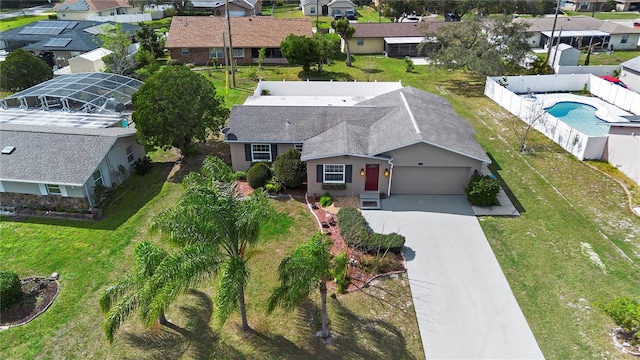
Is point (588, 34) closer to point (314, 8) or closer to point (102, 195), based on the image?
point (314, 8)

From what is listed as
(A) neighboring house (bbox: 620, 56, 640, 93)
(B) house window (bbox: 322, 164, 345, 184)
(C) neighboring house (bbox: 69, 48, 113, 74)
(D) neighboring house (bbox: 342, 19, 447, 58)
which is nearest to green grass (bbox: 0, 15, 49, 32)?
(C) neighboring house (bbox: 69, 48, 113, 74)

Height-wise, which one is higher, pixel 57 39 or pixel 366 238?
pixel 57 39

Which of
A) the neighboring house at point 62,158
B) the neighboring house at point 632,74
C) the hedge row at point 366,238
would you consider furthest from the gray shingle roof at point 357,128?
the neighboring house at point 632,74

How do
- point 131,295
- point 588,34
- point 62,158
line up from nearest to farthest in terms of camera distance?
point 131,295 < point 62,158 < point 588,34

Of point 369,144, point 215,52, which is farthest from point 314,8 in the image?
point 369,144

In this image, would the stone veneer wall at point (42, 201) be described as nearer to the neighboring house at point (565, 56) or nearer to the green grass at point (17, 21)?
the neighboring house at point (565, 56)

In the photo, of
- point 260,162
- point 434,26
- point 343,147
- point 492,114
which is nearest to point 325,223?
point 343,147
